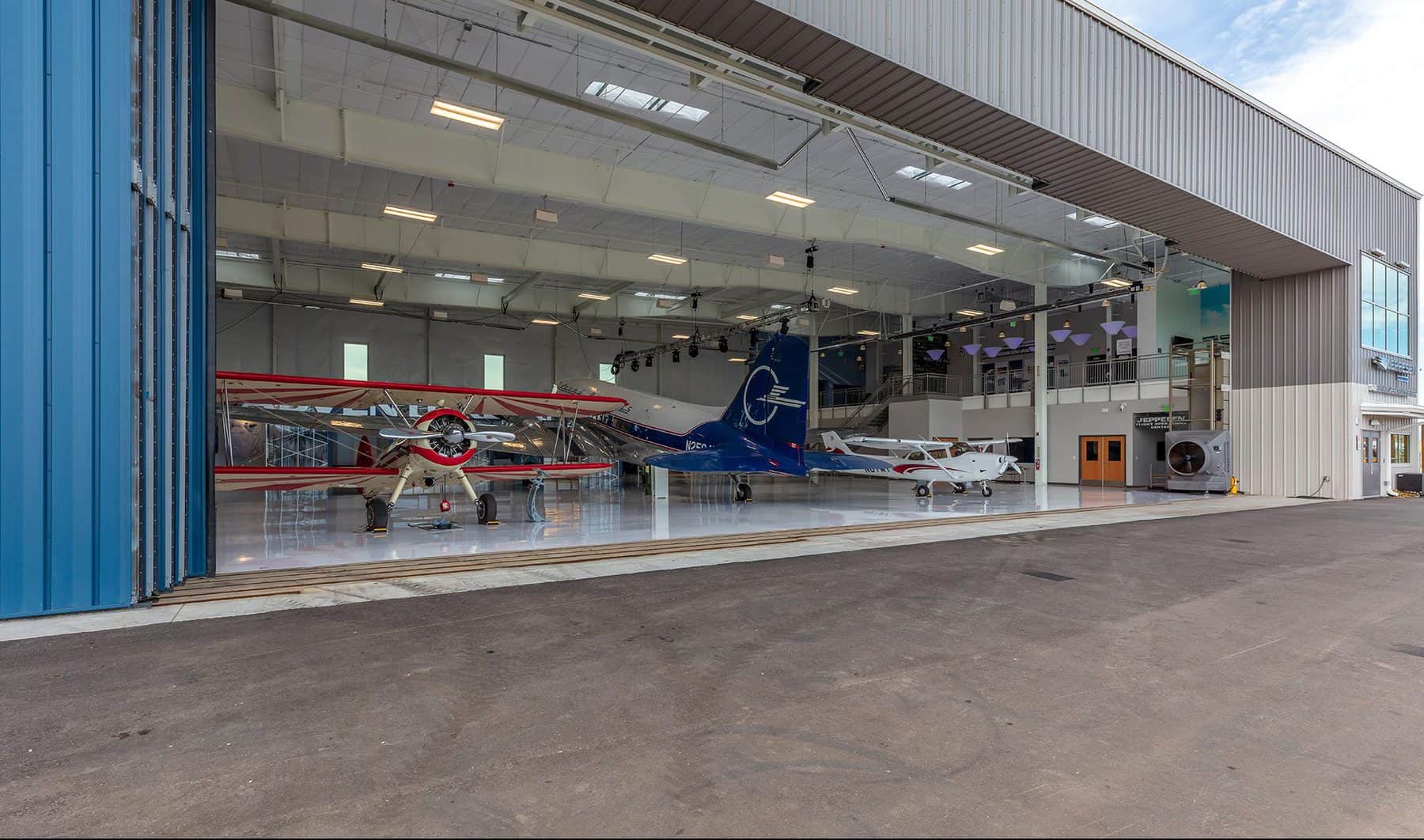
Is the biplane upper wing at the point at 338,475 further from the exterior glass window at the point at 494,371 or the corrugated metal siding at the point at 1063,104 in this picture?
the exterior glass window at the point at 494,371

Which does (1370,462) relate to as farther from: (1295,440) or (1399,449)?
(1399,449)

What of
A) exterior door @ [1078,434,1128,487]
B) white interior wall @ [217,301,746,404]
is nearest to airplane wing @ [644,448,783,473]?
exterior door @ [1078,434,1128,487]

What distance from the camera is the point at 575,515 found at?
43.6 feet

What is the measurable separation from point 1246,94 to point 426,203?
18.1 metres

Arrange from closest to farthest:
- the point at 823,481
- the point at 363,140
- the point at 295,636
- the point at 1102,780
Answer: the point at 1102,780 < the point at 295,636 < the point at 363,140 < the point at 823,481

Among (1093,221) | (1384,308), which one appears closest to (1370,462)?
(1384,308)

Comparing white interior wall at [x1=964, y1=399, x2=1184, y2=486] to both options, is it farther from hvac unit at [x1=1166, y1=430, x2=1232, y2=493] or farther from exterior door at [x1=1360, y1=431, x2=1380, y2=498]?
exterior door at [x1=1360, y1=431, x2=1380, y2=498]

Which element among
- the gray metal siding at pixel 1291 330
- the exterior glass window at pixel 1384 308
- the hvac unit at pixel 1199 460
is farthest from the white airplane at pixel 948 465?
the exterior glass window at pixel 1384 308

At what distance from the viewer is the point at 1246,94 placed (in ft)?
40.4

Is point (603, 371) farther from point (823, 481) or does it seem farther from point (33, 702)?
point (33, 702)

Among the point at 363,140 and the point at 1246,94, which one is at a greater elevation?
the point at 1246,94

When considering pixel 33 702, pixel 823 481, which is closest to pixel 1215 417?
pixel 823 481

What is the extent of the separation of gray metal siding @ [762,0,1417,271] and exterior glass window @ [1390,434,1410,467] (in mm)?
9164

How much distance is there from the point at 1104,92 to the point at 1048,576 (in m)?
7.58
